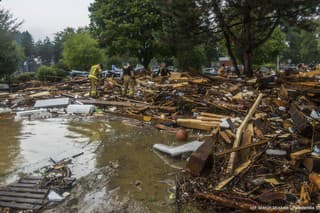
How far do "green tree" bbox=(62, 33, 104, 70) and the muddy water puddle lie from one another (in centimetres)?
2368

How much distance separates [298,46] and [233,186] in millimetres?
69895

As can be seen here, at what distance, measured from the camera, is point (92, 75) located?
13.1m

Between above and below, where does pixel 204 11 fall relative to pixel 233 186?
above

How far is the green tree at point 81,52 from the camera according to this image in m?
32.2

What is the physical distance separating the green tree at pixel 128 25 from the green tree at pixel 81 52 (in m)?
8.62

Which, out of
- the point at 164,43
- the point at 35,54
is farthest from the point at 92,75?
the point at 35,54

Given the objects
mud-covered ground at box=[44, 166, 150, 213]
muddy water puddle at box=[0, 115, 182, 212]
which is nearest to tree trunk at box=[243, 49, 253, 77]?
muddy water puddle at box=[0, 115, 182, 212]

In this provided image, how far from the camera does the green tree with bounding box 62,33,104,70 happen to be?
105 ft

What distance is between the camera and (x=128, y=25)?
2219 centimetres

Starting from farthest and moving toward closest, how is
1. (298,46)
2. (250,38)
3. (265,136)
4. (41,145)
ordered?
(298,46)
(250,38)
(41,145)
(265,136)

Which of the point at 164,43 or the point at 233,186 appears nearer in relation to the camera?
the point at 233,186

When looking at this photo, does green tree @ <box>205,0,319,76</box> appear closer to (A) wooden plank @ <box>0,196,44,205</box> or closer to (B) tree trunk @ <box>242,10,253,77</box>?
(B) tree trunk @ <box>242,10,253,77</box>

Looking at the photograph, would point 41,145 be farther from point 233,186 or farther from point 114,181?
point 233,186

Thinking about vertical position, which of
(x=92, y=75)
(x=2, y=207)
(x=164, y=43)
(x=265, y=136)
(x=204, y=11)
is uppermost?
(x=204, y=11)
